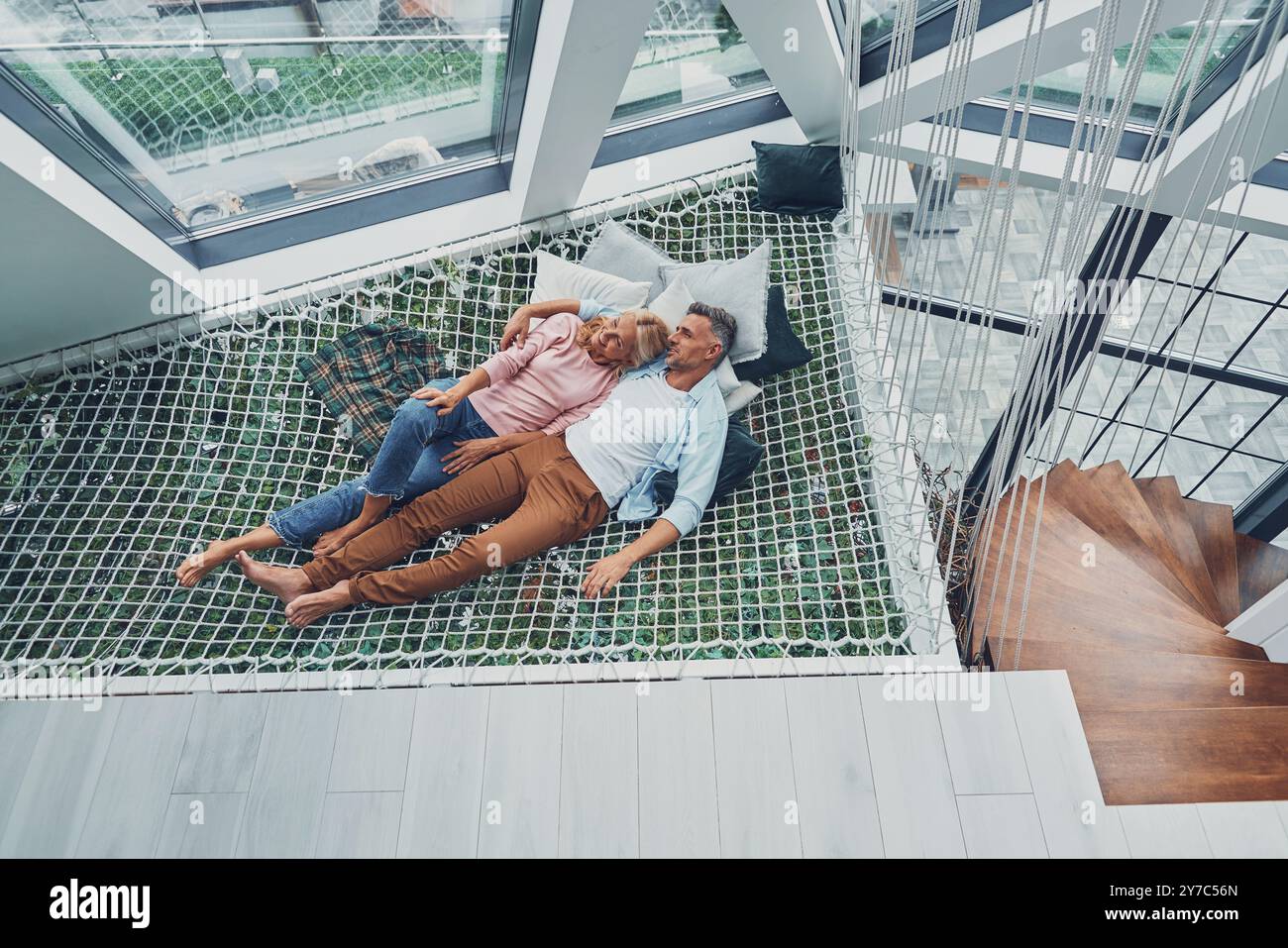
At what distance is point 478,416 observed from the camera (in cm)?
265

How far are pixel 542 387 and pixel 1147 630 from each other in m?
1.94

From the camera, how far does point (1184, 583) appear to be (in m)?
3.26

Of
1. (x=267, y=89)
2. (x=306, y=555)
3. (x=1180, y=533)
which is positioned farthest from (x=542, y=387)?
(x=1180, y=533)

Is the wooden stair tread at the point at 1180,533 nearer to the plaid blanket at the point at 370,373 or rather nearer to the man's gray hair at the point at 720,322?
the man's gray hair at the point at 720,322

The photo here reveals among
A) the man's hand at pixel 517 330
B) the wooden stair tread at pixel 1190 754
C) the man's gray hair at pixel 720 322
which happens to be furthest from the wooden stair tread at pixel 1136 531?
the man's hand at pixel 517 330

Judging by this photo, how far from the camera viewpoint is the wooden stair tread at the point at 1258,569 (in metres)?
3.51

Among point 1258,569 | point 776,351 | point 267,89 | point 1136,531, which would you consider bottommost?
point 1258,569

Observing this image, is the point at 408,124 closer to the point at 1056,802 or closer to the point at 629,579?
the point at 629,579

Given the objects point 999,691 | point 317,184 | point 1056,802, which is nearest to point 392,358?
point 317,184

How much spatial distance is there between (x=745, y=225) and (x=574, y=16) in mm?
1099

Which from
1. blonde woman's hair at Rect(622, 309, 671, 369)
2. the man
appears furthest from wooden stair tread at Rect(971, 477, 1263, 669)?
blonde woman's hair at Rect(622, 309, 671, 369)

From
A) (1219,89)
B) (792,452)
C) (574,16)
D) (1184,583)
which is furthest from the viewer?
(1184,583)

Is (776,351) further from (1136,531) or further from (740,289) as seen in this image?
(1136,531)

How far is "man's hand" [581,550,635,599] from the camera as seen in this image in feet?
7.87
